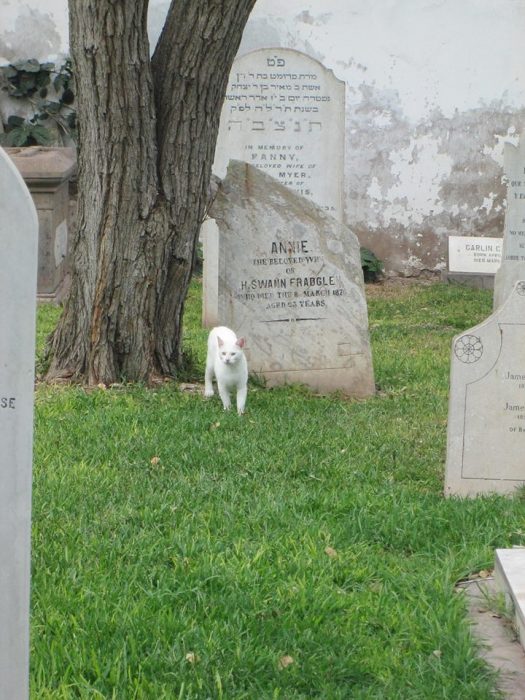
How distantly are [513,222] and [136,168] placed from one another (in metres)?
3.88

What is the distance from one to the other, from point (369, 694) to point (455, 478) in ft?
6.28

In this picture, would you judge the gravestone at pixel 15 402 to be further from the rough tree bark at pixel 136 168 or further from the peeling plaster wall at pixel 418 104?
the peeling plaster wall at pixel 418 104

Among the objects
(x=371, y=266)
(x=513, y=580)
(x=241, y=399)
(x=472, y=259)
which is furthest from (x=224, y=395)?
(x=472, y=259)

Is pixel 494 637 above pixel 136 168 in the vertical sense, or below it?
below

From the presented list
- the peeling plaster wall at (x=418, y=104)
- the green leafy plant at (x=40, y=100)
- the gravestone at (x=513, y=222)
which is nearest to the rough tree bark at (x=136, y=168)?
the gravestone at (x=513, y=222)

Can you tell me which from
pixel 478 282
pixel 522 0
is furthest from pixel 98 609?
Answer: pixel 522 0

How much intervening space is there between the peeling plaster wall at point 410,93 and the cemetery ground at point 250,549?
22.1 ft

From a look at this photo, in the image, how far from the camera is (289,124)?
1009cm

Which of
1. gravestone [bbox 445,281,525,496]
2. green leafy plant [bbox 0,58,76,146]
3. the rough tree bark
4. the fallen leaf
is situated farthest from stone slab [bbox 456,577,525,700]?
green leafy plant [bbox 0,58,76,146]

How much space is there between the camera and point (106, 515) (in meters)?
4.55

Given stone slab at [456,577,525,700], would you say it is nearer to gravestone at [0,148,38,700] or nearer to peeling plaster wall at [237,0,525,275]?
gravestone at [0,148,38,700]

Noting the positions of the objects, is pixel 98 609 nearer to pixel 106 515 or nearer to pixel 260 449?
pixel 106 515

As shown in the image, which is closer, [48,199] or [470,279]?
[48,199]

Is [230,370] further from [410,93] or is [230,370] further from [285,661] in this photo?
[410,93]
